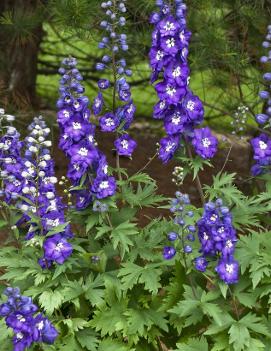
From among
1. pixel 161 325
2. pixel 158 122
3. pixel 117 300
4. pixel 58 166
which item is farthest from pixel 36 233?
pixel 158 122

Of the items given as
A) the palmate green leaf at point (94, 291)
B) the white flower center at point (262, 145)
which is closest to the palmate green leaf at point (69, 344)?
the palmate green leaf at point (94, 291)

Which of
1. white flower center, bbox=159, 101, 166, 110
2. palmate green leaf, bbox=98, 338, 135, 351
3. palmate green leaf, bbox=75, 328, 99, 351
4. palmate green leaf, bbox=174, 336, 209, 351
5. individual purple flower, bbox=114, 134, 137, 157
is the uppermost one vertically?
white flower center, bbox=159, 101, 166, 110

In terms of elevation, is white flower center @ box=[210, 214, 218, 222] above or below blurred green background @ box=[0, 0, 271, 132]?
below

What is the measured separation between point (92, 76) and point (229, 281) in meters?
5.47

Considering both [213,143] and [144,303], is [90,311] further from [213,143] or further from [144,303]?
[213,143]

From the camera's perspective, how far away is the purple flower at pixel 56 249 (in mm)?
4441

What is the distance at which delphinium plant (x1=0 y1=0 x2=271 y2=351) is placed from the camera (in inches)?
172

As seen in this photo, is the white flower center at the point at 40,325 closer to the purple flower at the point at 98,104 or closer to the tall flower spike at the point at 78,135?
the tall flower spike at the point at 78,135

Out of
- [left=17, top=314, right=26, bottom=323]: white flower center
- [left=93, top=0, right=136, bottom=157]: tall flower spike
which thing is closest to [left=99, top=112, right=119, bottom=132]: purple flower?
[left=93, top=0, right=136, bottom=157]: tall flower spike

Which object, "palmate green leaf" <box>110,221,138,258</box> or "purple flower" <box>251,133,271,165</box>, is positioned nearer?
"palmate green leaf" <box>110,221,138,258</box>

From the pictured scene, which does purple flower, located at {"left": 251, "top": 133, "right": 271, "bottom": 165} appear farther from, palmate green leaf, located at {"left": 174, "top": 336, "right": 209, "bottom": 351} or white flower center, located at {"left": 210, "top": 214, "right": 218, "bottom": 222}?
palmate green leaf, located at {"left": 174, "top": 336, "right": 209, "bottom": 351}

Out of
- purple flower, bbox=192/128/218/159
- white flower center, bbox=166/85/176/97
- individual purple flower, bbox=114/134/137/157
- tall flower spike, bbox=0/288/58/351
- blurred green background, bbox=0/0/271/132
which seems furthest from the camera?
blurred green background, bbox=0/0/271/132

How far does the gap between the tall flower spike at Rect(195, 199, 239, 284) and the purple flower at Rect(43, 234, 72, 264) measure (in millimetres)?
776

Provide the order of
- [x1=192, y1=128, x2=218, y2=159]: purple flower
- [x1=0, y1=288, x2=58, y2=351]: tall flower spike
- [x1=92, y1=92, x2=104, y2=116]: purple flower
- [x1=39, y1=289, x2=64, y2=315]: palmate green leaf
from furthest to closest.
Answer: [x1=92, y1=92, x2=104, y2=116]: purple flower
[x1=192, y1=128, x2=218, y2=159]: purple flower
[x1=39, y1=289, x2=64, y2=315]: palmate green leaf
[x1=0, y1=288, x2=58, y2=351]: tall flower spike
